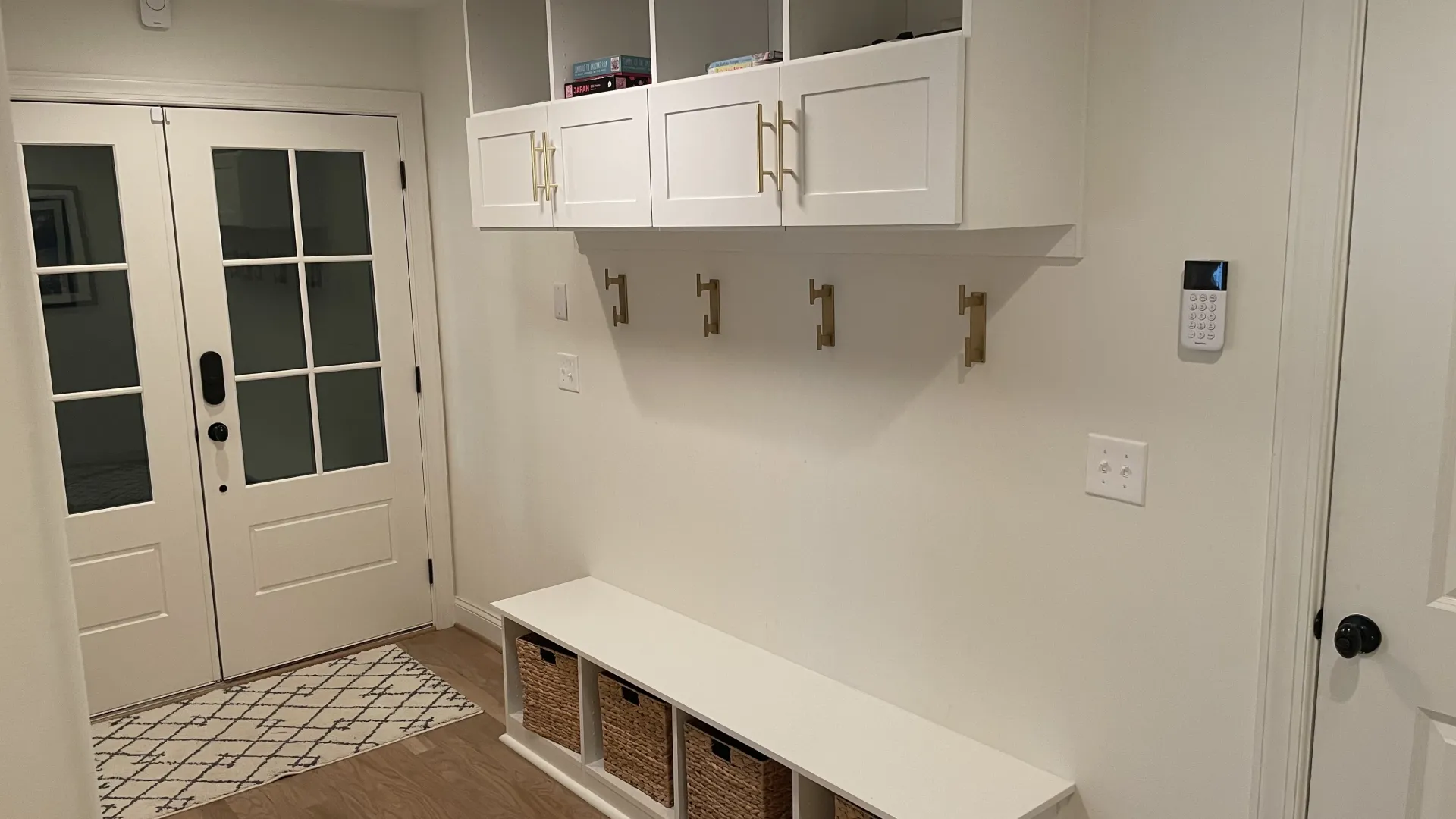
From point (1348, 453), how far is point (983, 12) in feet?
3.10

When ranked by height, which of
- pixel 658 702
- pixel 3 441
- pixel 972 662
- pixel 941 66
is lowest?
pixel 658 702

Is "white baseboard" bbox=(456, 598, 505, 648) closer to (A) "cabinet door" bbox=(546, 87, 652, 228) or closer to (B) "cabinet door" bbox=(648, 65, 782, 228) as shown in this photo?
(A) "cabinet door" bbox=(546, 87, 652, 228)

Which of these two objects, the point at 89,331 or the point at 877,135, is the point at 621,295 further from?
the point at 89,331

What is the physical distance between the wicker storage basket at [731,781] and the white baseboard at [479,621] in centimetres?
160

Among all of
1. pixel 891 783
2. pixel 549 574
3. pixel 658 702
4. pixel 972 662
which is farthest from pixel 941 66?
pixel 549 574

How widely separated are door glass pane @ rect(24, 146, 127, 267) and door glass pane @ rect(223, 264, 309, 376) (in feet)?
1.27

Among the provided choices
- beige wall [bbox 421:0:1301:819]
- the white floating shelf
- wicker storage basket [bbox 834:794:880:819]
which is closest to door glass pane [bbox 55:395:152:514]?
the white floating shelf

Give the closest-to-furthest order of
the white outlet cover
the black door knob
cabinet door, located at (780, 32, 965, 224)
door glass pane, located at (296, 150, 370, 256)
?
the black door knob → cabinet door, located at (780, 32, 965, 224) → the white outlet cover → door glass pane, located at (296, 150, 370, 256)

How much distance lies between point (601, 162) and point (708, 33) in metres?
0.41

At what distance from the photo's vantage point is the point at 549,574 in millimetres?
3781

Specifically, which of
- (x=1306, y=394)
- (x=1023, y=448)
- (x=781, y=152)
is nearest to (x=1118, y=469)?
(x=1023, y=448)

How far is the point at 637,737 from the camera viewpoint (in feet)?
9.43

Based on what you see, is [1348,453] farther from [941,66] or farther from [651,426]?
[651,426]

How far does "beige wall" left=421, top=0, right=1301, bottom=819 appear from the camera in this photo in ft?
6.03
